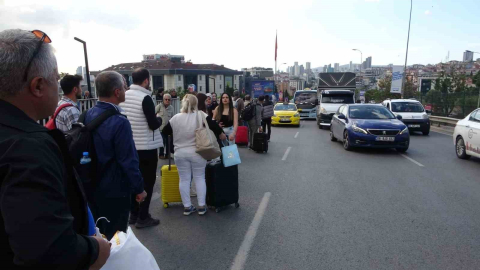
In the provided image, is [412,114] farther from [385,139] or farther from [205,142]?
[205,142]

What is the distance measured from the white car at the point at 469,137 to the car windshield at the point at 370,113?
2335 mm

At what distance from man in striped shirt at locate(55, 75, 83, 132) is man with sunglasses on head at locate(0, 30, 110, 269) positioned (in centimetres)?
271

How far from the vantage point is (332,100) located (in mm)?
21641

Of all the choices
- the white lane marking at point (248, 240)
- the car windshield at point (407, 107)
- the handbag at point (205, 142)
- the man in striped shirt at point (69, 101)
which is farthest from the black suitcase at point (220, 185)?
the car windshield at point (407, 107)

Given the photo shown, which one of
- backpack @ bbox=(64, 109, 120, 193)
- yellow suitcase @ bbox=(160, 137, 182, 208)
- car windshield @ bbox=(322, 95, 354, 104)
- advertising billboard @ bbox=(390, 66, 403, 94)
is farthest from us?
advertising billboard @ bbox=(390, 66, 403, 94)

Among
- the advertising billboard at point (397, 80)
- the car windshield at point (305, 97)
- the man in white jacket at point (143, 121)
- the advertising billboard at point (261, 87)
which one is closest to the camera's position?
the man in white jacket at point (143, 121)

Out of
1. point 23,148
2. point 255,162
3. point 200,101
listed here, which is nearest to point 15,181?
point 23,148

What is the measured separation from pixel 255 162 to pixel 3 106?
26.9 ft

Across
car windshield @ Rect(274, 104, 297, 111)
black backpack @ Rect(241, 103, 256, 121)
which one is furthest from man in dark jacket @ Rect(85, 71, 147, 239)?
car windshield @ Rect(274, 104, 297, 111)

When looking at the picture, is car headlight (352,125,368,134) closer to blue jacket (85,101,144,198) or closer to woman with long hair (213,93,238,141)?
woman with long hair (213,93,238,141)

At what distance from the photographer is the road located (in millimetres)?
3734

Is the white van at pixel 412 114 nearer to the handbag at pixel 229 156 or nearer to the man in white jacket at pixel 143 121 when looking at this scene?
the handbag at pixel 229 156

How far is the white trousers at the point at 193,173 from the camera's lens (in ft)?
16.3

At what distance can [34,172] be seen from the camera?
1.18m
